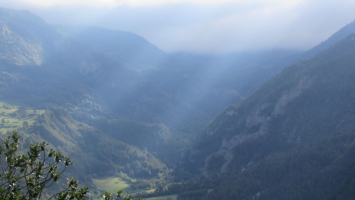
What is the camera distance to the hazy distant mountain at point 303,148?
112m

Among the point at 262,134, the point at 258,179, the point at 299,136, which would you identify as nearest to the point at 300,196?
the point at 258,179

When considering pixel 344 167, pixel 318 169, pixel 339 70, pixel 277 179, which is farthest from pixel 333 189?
pixel 339 70

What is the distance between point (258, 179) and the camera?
137750 mm

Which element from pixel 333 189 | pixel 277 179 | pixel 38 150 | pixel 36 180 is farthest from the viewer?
pixel 277 179

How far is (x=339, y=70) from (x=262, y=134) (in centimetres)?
4846

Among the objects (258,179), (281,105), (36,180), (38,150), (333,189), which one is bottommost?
(333,189)

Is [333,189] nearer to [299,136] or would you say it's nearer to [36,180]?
[299,136]

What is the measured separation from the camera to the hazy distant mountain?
112000mm

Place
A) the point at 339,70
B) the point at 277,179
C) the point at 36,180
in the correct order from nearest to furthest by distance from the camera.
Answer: the point at 36,180, the point at 277,179, the point at 339,70

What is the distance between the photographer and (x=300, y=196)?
108 metres

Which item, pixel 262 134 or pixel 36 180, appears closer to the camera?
pixel 36 180

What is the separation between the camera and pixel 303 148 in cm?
14200

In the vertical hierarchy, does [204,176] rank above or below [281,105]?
below

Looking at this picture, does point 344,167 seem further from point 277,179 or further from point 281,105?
point 281,105
